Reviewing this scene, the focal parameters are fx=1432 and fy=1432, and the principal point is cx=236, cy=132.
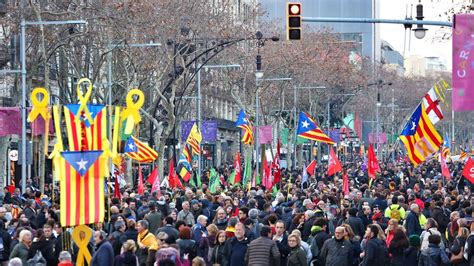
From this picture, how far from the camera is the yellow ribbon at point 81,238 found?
59.6 ft

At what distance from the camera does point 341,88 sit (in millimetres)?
90875

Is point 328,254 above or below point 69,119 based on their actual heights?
below

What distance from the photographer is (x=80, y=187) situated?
56.8 ft

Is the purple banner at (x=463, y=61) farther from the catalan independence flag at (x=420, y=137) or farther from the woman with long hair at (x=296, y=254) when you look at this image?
the catalan independence flag at (x=420, y=137)

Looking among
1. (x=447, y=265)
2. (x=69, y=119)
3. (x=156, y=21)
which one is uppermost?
(x=156, y=21)

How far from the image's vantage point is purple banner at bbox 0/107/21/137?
117 feet

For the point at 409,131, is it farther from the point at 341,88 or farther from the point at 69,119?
the point at 341,88

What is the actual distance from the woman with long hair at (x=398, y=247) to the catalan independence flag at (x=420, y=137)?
50.2 feet

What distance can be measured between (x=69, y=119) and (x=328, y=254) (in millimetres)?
4041

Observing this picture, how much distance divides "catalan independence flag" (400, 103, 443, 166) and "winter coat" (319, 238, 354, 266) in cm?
1506

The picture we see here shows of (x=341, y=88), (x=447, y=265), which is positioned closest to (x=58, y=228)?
(x=447, y=265)

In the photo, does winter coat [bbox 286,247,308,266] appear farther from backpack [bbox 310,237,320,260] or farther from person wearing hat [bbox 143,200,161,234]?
person wearing hat [bbox 143,200,161,234]

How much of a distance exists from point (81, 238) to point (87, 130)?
5.16ft

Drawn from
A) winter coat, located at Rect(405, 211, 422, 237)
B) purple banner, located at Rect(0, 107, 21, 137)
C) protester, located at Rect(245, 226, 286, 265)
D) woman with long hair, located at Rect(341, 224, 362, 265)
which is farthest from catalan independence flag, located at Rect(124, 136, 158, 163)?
protester, located at Rect(245, 226, 286, 265)
